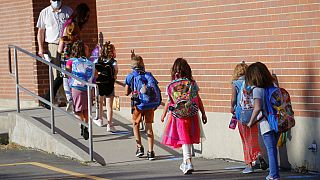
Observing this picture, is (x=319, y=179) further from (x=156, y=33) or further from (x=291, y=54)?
(x=156, y=33)

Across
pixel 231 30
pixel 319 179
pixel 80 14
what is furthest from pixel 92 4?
pixel 319 179

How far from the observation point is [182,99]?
11.0m

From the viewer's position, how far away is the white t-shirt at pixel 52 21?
15164 millimetres

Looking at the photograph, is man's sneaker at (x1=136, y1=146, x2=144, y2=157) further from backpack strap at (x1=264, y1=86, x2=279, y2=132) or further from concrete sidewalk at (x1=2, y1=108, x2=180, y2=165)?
backpack strap at (x1=264, y1=86, x2=279, y2=132)

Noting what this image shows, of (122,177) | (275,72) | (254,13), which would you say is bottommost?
(122,177)

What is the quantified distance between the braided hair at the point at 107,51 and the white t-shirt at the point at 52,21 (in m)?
1.77

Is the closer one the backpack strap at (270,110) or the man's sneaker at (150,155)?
the backpack strap at (270,110)

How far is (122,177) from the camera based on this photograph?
10.8m

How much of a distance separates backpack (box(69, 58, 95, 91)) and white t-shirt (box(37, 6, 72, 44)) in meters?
2.05

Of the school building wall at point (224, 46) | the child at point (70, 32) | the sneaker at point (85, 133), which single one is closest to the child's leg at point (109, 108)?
the sneaker at point (85, 133)

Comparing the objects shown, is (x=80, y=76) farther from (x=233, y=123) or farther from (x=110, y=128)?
(x=233, y=123)

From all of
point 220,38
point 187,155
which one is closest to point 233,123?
point 187,155

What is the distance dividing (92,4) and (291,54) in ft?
23.8

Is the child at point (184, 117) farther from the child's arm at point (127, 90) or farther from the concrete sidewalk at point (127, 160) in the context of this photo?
the child's arm at point (127, 90)
